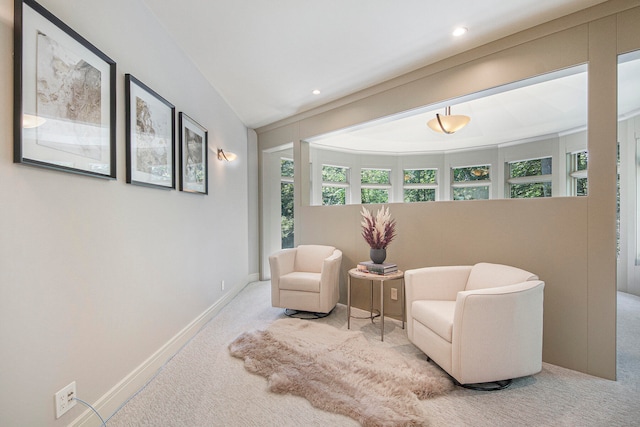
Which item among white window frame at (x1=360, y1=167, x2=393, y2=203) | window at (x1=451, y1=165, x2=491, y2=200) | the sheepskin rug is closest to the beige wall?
the sheepskin rug

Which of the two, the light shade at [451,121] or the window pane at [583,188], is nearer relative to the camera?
the window pane at [583,188]

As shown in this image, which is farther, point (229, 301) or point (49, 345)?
point (229, 301)

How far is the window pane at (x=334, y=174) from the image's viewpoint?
18.1 feet

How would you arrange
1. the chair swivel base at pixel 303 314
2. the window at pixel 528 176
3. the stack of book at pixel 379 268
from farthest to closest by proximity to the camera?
the window at pixel 528 176 → the chair swivel base at pixel 303 314 → the stack of book at pixel 379 268

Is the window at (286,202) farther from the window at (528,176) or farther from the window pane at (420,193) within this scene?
the window at (528,176)

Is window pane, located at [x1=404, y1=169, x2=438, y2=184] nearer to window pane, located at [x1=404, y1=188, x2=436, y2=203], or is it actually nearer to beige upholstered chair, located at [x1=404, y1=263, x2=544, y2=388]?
window pane, located at [x1=404, y1=188, x2=436, y2=203]

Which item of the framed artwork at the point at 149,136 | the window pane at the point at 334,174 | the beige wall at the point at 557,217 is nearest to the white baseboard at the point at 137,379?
the framed artwork at the point at 149,136

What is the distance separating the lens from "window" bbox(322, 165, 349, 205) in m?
5.53

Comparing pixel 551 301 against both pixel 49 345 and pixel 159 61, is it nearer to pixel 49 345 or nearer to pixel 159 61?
pixel 49 345

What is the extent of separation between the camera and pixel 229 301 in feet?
12.8

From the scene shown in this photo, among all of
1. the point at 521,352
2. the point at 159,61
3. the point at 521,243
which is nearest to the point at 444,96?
the point at 521,243

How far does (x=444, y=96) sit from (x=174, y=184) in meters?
2.64

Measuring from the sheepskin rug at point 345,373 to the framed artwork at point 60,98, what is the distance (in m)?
1.71

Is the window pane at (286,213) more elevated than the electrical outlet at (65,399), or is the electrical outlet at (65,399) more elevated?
the window pane at (286,213)
